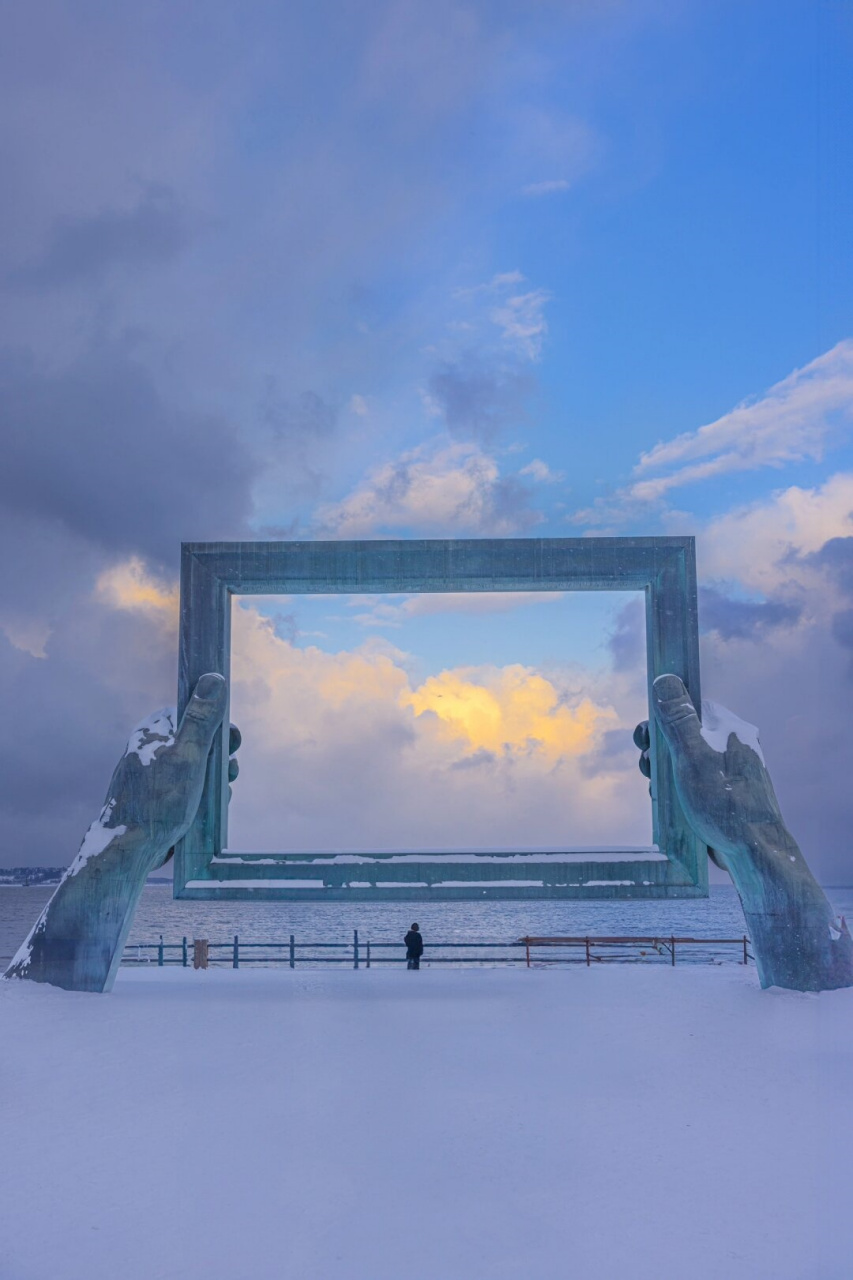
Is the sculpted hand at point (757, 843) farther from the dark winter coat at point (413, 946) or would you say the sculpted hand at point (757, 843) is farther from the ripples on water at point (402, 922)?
the ripples on water at point (402, 922)

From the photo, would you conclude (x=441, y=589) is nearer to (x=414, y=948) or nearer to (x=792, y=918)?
(x=792, y=918)

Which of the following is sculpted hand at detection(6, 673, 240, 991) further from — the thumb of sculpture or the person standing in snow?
the thumb of sculpture

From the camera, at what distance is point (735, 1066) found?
9641mm

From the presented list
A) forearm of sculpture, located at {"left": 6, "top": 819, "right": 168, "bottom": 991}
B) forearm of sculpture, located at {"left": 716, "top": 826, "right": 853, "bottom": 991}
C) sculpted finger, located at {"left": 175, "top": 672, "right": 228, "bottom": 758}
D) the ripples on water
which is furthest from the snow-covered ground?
the ripples on water

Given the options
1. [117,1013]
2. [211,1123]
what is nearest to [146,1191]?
[211,1123]

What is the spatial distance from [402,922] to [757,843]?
74908 millimetres

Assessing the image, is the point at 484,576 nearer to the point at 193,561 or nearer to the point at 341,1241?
the point at 193,561

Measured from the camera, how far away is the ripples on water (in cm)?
6394

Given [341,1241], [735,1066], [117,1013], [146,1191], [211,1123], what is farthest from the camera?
[117,1013]

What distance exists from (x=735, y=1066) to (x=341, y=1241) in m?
5.27

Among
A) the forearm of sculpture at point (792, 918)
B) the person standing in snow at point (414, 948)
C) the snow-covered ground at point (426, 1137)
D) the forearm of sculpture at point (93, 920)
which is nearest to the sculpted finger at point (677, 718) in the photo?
the forearm of sculpture at point (792, 918)

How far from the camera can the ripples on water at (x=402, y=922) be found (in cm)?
6394

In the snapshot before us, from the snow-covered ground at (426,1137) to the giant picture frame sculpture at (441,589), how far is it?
1515mm

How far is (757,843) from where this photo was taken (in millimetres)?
12742
